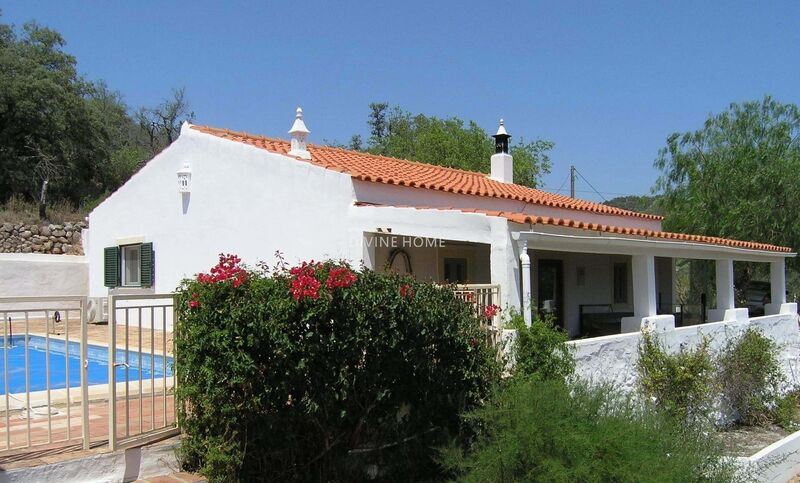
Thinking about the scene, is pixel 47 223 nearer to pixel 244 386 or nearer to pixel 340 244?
pixel 340 244

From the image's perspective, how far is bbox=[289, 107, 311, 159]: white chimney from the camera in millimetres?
13500

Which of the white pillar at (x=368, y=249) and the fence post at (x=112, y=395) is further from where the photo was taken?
the white pillar at (x=368, y=249)

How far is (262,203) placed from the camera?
1304 cm

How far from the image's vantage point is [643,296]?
1179cm

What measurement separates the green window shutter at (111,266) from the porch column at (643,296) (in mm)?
12948

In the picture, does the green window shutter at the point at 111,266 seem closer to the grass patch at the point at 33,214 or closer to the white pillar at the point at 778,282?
the grass patch at the point at 33,214

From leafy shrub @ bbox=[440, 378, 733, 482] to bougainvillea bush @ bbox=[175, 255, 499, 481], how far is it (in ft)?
2.07

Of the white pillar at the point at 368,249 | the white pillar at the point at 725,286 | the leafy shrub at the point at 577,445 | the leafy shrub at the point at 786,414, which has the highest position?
the white pillar at the point at 368,249

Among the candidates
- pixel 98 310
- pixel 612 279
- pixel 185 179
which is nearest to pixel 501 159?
pixel 612 279

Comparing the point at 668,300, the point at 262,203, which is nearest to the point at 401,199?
the point at 262,203

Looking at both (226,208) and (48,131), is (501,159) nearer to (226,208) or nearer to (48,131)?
(226,208)

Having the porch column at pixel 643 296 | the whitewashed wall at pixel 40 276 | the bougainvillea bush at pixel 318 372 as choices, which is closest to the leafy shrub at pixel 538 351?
the bougainvillea bush at pixel 318 372

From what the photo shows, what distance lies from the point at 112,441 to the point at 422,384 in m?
3.17

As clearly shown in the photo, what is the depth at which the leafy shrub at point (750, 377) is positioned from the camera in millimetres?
13414
